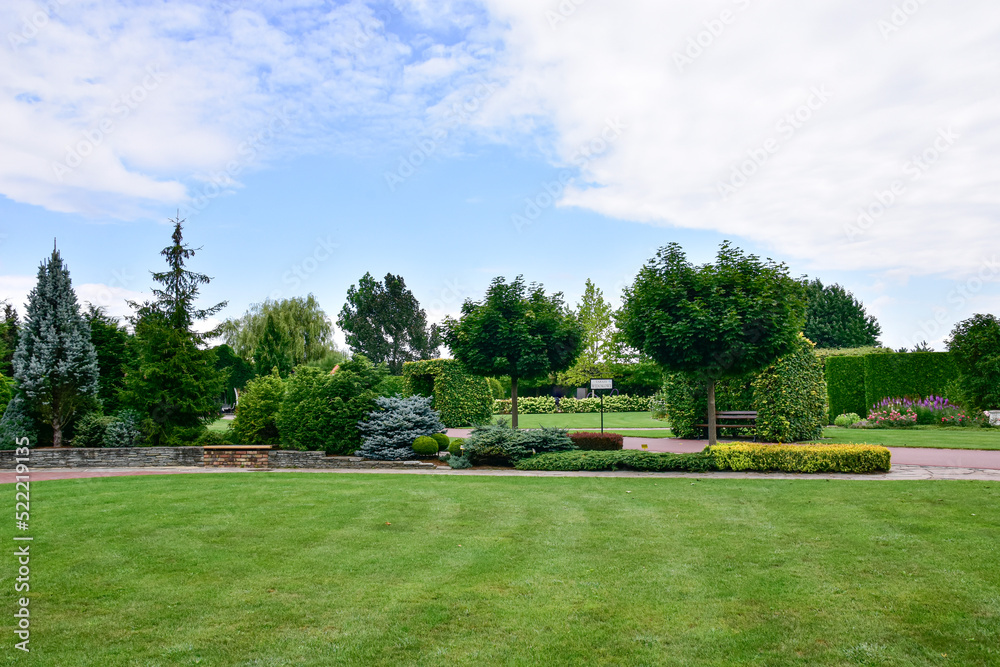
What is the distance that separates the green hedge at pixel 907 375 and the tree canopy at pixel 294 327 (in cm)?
2837

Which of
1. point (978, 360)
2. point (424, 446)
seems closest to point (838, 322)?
point (978, 360)

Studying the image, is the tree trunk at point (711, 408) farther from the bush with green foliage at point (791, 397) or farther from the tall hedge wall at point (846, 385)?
the tall hedge wall at point (846, 385)

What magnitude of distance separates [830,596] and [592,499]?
14.0 feet

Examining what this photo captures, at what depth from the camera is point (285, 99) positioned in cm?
1248

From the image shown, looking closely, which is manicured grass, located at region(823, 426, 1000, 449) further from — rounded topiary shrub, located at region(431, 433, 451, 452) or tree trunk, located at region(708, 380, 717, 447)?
rounded topiary shrub, located at region(431, 433, 451, 452)

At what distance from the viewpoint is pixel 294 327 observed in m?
39.0

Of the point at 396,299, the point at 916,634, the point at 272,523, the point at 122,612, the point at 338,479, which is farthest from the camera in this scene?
the point at 396,299

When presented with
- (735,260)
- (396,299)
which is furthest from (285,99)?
(396,299)

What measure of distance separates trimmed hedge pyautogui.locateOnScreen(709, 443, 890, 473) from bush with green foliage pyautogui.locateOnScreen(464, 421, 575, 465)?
10.9ft

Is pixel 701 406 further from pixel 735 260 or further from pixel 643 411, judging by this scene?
pixel 643 411

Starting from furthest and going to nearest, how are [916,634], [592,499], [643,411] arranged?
1. [643,411]
2. [592,499]
3. [916,634]

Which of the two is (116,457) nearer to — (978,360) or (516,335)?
(516,335)

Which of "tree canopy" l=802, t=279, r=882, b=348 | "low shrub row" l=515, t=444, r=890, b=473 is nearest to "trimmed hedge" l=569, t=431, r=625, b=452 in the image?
"low shrub row" l=515, t=444, r=890, b=473

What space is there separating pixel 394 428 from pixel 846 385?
1840 cm
